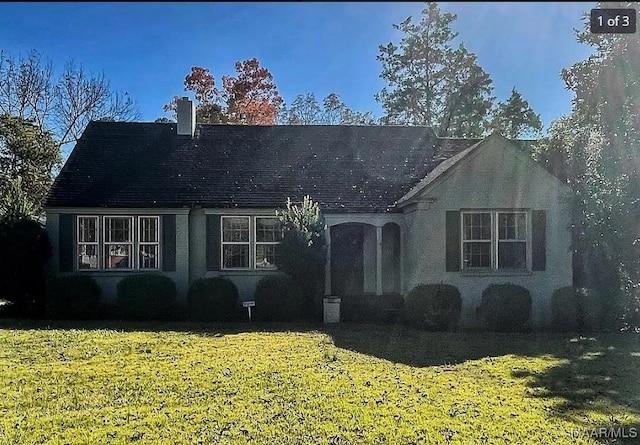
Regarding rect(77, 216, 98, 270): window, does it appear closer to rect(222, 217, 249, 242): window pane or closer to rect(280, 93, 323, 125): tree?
rect(222, 217, 249, 242): window pane

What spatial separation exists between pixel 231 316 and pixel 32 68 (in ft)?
65.9

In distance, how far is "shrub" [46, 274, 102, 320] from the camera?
14656 millimetres

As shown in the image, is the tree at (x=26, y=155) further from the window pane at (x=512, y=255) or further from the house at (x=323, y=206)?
the window pane at (x=512, y=255)

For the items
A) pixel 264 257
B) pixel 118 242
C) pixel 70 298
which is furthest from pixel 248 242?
pixel 70 298

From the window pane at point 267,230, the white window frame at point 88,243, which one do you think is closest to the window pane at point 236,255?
the window pane at point 267,230

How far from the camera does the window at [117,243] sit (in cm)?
1595

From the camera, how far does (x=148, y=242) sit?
1605 centimetres

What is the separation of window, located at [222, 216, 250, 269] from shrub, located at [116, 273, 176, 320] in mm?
2049

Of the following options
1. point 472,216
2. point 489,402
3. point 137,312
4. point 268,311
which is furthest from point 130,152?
point 489,402

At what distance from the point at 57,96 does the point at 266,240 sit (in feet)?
64.1

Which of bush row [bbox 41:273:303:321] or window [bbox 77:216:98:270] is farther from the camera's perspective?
window [bbox 77:216:98:270]

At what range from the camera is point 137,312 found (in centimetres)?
1475

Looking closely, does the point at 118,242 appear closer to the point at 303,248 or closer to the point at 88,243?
the point at 88,243

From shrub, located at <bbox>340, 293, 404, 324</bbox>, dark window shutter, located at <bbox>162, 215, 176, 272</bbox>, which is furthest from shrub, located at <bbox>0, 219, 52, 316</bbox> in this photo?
shrub, located at <bbox>340, 293, 404, 324</bbox>
